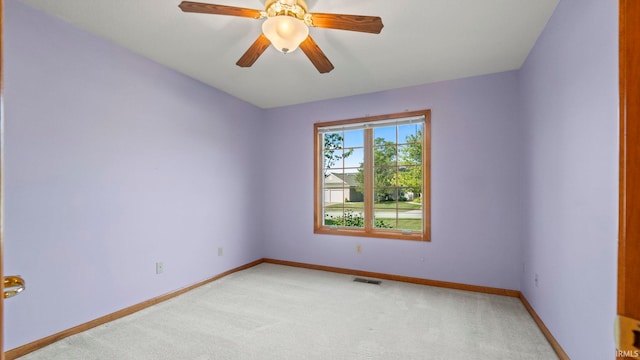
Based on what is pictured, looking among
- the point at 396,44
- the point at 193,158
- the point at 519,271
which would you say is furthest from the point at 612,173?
the point at 193,158

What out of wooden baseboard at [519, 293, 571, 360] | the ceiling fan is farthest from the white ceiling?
wooden baseboard at [519, 293, 571, 360]

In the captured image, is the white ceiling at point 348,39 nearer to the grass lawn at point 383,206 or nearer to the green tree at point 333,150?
the green tree at point 333,150

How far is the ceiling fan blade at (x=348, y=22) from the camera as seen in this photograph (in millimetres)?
1711

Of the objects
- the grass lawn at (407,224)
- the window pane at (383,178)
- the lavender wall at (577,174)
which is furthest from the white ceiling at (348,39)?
the grass lawn at (407,224)

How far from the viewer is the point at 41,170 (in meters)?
2.09

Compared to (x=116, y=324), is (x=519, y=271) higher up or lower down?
higher up

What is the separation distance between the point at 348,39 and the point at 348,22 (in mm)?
704

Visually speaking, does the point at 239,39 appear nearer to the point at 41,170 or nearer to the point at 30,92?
the point at 30,92

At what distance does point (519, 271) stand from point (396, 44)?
273cm

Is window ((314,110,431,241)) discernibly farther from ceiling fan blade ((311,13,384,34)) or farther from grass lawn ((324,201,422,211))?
ceiling fan blade ((311,13,384,34))

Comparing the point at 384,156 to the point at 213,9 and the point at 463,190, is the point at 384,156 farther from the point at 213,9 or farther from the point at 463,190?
the point at 213,9

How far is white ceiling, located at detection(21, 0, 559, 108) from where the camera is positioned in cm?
201

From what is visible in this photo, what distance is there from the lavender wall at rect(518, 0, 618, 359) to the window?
4.07 ft

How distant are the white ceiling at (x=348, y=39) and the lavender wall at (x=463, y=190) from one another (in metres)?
0.25
